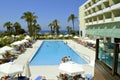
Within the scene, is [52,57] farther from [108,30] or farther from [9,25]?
[9,25]

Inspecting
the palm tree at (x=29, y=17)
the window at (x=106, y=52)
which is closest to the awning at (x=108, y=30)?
the palm tree at (x=29, y=17)

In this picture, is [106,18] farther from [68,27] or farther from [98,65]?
[68,27]

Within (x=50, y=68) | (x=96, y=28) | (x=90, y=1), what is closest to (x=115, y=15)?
(x=96, y=28)

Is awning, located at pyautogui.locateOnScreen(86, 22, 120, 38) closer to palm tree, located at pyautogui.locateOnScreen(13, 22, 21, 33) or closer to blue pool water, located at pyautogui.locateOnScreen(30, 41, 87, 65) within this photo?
blue pool water, located at pyautogui.locateOnScreen(30, 41, 87, 65)

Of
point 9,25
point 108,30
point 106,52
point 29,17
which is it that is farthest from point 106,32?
point 9,25

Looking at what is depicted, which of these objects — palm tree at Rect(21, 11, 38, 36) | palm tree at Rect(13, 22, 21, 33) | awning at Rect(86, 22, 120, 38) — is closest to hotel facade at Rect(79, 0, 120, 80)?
awning at Rect(86, 22, 120, 38)

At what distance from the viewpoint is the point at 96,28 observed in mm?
51594

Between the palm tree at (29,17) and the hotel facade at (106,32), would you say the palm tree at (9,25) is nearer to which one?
the palm tree at (29,17)

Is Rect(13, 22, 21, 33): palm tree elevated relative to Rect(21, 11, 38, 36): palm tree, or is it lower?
lower

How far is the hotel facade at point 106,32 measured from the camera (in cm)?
708

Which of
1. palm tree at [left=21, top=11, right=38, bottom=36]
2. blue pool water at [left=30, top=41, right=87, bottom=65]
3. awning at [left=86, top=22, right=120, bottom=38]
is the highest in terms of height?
palm tree at [left=21, top=11, right=38, bottom=36]

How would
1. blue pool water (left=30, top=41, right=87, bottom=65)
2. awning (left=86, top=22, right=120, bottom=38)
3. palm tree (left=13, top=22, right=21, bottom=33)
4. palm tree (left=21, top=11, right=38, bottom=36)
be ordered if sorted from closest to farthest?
blue pool water (left=30, top=41, right=87, bottom=65)
awning (left=86, top=22, right=120, bottom=38)
palm tree (left=21, top=11, right=38, bottom=36)
palm tree (left=13, top=22, right=21, bottom=33)

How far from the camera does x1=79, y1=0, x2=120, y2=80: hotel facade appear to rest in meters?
7.08

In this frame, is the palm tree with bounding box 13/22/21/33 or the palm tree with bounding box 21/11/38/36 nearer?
the palm tree with bounding box 21/11/38/36
